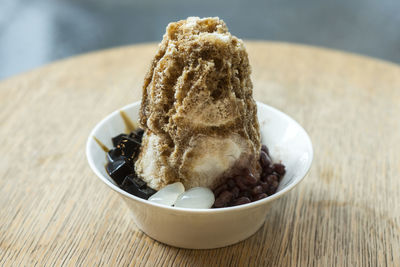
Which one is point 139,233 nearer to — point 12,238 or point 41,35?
point 12,238

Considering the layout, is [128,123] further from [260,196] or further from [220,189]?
[260,196]

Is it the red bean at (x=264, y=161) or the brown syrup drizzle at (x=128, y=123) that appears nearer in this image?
the red bean at (x=264, y=161)

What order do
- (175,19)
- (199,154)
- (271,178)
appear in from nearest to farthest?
(199,154) → (271,178) → (175,19)

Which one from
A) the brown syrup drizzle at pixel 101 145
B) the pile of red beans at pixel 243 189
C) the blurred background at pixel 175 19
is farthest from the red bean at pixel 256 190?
the blurred background at pixel 175 19

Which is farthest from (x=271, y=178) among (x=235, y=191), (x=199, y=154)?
(x=199, y=154)

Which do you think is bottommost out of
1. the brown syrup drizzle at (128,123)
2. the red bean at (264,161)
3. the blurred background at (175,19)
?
the blurred background at (175,19)

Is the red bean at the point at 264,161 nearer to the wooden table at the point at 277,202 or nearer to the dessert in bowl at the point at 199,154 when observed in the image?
the dessert in bowl at the point at 199,154

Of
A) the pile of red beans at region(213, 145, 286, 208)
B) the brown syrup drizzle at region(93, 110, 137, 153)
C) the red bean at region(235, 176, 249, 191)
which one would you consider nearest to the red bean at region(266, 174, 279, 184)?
the pile of red beans at region(213, 145, 286, 208)

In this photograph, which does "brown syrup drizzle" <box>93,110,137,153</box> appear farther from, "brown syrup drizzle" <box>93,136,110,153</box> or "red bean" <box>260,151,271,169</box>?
"red bean" <box>260,151,271,169</box>
